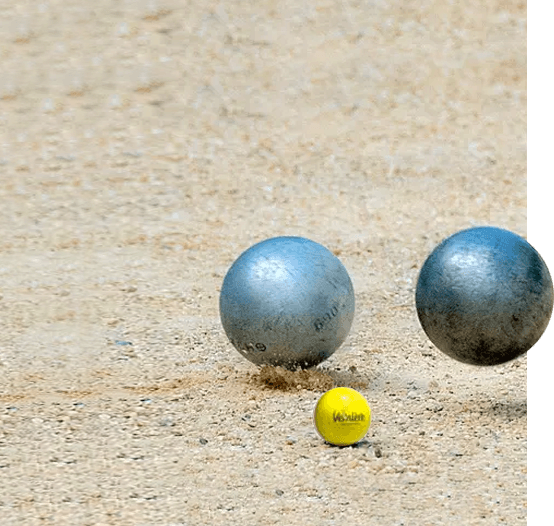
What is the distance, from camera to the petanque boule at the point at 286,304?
8.23 metres

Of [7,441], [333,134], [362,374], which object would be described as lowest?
[333,134]

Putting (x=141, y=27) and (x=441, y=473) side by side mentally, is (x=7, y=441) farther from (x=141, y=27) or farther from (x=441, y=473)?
(x=141, y=27)

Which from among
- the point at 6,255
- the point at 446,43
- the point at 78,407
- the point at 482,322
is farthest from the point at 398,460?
the point at 446,43

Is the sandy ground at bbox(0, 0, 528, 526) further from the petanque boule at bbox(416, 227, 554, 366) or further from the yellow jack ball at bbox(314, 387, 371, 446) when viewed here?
the petanque boule at bbox(416, 227, 554, 366)

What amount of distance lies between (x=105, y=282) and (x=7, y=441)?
486 cm

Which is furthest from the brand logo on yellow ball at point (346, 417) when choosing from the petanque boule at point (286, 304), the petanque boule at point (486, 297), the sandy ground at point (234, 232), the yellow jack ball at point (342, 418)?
the petanque boule at point (486, 297)

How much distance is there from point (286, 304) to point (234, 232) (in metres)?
6.11

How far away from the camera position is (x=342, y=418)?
7.21 m

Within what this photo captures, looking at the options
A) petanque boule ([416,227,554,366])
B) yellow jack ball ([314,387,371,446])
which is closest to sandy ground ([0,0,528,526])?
yellow jack ball ([314,387,371,446])

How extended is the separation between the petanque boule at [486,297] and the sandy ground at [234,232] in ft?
1.72

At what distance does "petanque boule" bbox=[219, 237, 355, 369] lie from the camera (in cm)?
823

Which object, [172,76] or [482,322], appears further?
[172,76]

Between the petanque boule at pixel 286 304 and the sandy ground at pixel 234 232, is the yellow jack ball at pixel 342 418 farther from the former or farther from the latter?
the petanque boule at pixel 286 304

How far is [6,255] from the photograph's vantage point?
44.4ft
